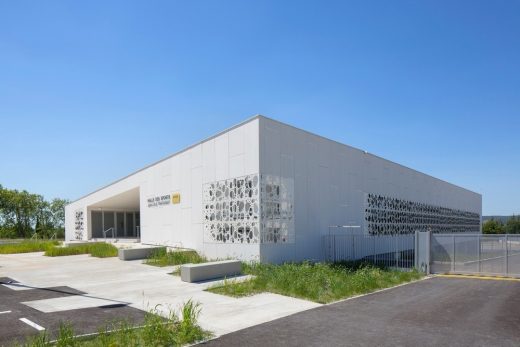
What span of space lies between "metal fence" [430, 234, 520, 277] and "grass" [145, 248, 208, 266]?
33.9ft

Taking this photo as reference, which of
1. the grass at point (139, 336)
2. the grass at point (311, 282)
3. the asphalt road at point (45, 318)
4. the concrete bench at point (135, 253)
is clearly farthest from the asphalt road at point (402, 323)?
the concrete bench at point (135, 253)

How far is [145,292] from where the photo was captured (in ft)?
41.4

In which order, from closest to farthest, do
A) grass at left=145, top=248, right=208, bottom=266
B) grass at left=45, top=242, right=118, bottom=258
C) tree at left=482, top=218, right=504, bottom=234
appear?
grass at left=145, top=248, right=208, bottom=266, grass at left=45, top=242, right=118, bottom=258, tree at left=482, top=218, right=504, bottom=234

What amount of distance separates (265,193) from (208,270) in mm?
4222

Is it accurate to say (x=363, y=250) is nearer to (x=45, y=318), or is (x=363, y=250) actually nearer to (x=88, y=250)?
(x=88, y=250)

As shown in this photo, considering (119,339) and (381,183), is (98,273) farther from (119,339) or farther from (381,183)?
(381,183)

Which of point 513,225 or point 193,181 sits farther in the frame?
point 513,225

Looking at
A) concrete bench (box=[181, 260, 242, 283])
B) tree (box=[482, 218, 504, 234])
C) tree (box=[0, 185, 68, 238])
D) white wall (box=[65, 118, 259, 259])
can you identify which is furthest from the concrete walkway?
tree (box=[482, 218, 504, 234])

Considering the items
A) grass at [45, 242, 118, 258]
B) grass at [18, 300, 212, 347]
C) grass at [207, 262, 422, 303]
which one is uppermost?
grass at [18, 300, 212, 347]

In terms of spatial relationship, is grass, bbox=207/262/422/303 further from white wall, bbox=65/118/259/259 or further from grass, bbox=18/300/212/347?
grass, bbox=18/300/212/347

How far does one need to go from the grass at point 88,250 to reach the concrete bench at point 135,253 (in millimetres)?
2273

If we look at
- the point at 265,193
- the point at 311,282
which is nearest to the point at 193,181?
the point at 265,193

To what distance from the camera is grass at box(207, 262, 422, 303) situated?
1215cm

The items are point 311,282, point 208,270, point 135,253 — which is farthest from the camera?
point 135,253
